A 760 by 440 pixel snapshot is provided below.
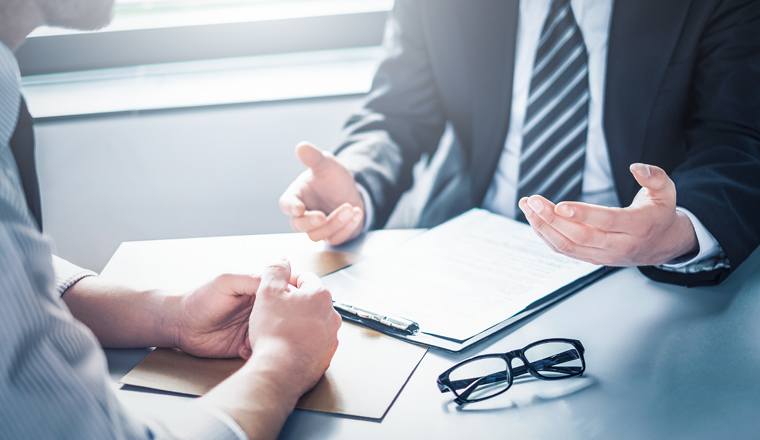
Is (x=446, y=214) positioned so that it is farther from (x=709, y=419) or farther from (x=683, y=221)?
(x=709, y=419)

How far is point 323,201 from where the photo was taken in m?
0.94

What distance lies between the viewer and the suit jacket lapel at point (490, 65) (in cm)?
106

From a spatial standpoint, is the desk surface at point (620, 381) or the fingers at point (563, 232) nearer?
the desk surface at point (620, 381)

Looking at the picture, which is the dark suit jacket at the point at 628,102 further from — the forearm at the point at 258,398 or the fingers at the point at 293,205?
the forearm at the point at 258,398

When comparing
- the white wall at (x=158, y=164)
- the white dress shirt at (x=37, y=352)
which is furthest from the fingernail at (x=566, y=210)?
the white wall at (x=158, y=164)

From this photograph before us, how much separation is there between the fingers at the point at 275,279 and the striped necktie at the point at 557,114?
63 centimetres

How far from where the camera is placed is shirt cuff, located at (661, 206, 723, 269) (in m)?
0.69

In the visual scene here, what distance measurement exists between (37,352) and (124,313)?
28 cm

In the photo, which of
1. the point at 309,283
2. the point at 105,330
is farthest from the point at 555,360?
the point at 105,330

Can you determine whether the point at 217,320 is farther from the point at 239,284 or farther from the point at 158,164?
the point at 158,164

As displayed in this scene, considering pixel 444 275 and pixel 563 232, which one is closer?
pixel 563 232

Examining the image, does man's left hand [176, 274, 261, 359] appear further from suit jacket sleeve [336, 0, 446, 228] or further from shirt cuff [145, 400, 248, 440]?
suit jacket sleeve [336, 0, 446, 228]

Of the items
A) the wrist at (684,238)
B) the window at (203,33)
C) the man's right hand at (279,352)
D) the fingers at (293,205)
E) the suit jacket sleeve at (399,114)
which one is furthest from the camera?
the window at (203,33)

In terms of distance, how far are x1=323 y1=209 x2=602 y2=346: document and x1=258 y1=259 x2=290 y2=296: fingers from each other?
0.10m
